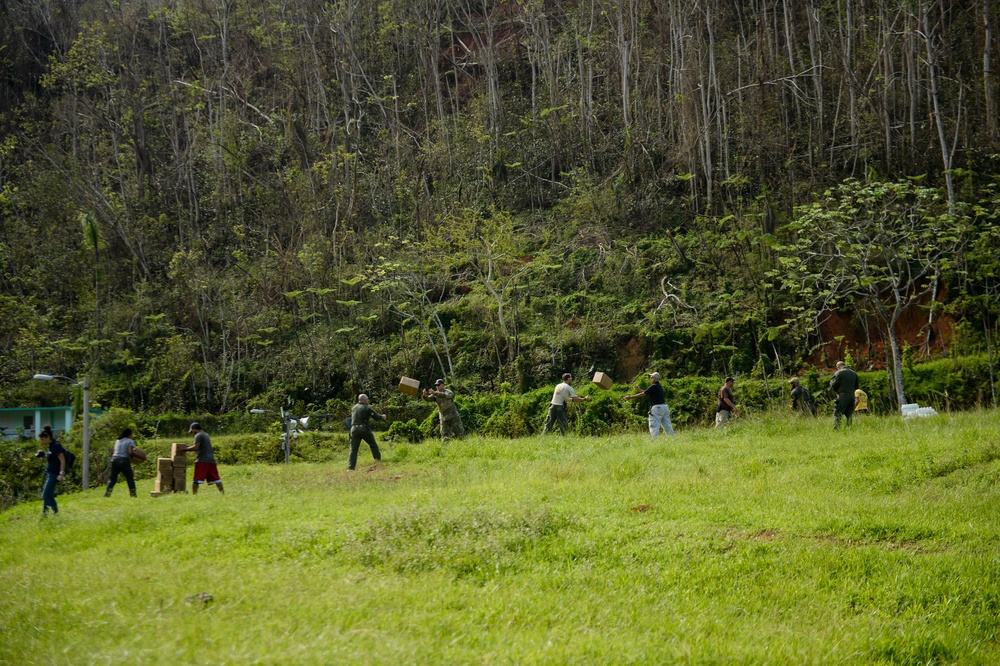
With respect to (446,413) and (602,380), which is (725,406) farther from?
(446,413)

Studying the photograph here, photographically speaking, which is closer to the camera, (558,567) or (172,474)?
(558,567)

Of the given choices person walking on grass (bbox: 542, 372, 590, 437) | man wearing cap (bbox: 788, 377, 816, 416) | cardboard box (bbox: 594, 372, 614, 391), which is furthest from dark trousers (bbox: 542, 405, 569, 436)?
man wearing cap (bbox: 788, 377, 816, 416)

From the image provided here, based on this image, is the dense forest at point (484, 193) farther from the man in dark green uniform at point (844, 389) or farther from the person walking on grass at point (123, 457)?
the person walking on grass at point (123, 457)

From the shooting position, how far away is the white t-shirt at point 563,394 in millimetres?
20422

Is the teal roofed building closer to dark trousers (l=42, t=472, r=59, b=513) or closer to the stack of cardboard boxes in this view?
the stack of cardboard boxes

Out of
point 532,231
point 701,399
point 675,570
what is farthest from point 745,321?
point 675,570

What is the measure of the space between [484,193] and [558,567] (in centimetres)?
2979

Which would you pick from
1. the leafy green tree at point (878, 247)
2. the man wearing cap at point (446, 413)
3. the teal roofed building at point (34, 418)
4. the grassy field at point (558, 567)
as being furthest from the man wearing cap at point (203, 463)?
the teal roofed building at point (34, 418)

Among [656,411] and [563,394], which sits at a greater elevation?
[563,394]

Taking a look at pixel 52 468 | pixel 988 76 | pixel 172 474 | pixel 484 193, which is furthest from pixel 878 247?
pixel 484 193

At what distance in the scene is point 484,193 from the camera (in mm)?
37281

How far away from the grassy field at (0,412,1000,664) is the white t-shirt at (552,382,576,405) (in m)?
5.56

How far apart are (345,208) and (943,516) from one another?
105 feet

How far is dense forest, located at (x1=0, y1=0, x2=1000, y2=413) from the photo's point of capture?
1019 inches
